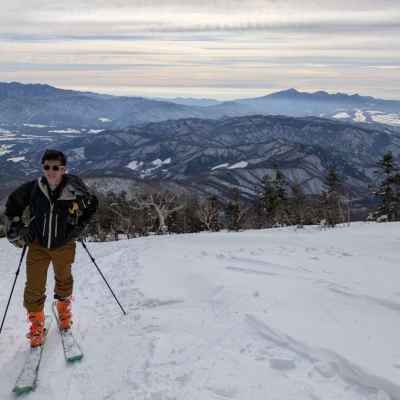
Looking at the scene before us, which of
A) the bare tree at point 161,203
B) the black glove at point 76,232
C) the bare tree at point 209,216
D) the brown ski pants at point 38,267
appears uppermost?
the black glove at point 76,232

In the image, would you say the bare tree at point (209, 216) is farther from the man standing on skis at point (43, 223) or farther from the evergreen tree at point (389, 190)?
the man standing on skis at point (43, 223)

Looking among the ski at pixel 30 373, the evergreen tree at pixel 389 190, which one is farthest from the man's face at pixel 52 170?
the evergreen tree at pixel 389 190

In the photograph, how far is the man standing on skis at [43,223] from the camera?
6270 millimetres

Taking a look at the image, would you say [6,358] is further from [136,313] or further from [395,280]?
[395,280]

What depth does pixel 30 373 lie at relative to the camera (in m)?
5.33

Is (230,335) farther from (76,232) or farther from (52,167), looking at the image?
(52,167)

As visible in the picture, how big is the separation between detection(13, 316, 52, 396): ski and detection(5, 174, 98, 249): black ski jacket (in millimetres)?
1431

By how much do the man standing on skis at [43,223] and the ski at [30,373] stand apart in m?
0.23

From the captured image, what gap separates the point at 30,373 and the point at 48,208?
2.20 m

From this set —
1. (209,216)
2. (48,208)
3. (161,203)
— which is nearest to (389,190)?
(209,216)

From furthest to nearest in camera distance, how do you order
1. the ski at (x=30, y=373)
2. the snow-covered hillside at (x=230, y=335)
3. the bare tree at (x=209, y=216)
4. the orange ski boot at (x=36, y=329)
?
the bare tree at (x=209, y=216) < the orange ski boot at (x=36, y=329) < the ski at (x=30, y=373) < the snow-covered hillside at (x=230, y=335)

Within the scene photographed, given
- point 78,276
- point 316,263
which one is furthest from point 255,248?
point 78,276

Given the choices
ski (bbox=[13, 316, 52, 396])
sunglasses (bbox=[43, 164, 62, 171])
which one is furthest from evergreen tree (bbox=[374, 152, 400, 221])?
ski (bbox=[13, 316, 52, 396])

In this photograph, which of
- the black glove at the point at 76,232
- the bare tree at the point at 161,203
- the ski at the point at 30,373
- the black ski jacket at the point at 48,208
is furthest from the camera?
the bare tree at the point at 161,203
